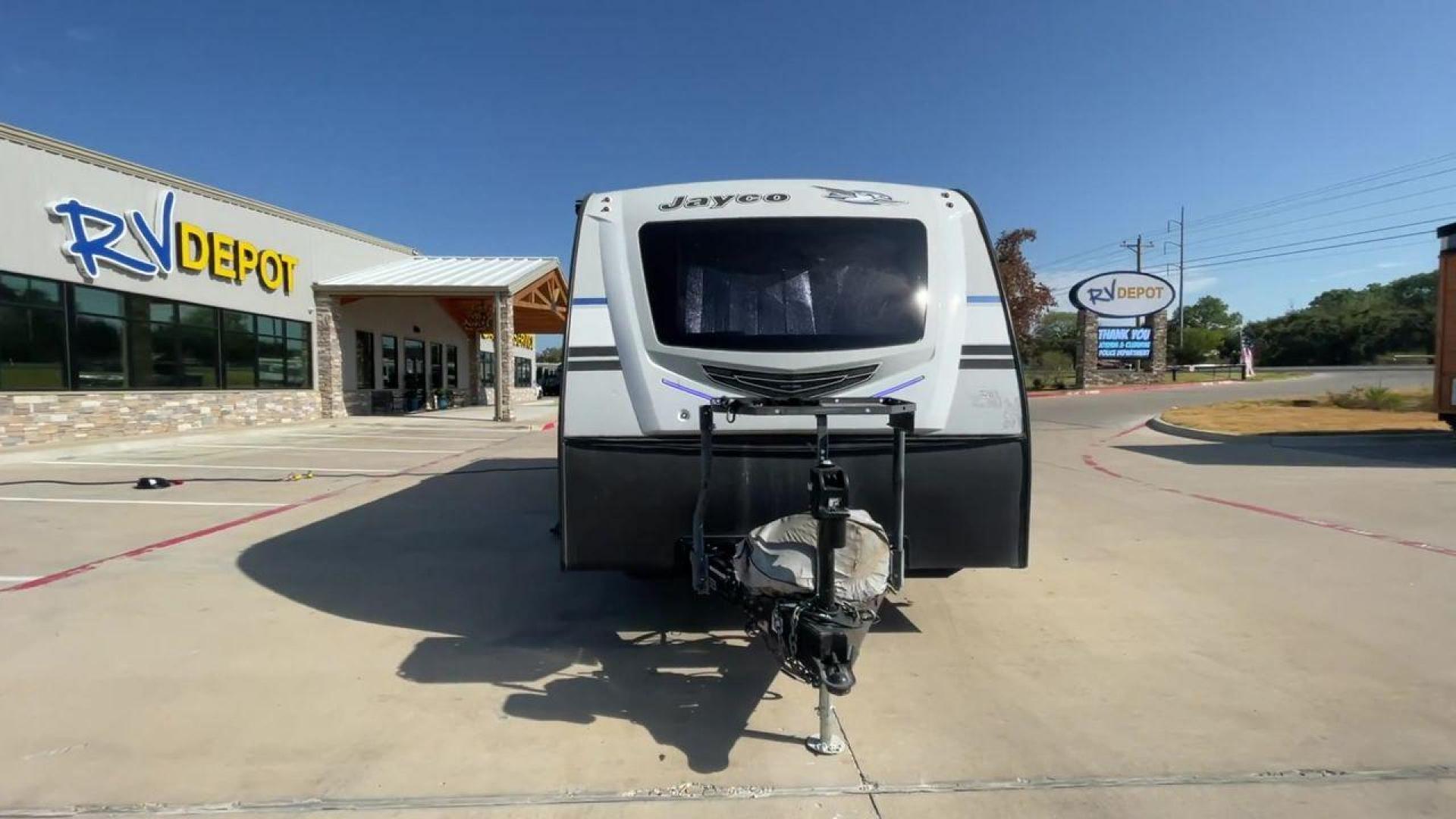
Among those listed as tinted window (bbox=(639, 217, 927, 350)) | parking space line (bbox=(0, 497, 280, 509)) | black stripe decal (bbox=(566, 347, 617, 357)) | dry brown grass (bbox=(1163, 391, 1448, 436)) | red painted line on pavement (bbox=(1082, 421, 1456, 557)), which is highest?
tinted window (bbox=(639, 217, 927, 350))

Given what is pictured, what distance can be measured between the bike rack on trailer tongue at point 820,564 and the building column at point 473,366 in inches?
1242

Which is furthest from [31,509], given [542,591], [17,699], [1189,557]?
[1189,557]

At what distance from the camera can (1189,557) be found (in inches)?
260

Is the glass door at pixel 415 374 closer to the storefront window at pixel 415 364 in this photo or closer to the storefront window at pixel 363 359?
the storefront window at pixel 415 364

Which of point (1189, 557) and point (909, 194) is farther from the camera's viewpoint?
point (1189, 557)

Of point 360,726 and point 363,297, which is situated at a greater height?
point 363,297

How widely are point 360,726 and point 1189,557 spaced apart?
20.4 feet

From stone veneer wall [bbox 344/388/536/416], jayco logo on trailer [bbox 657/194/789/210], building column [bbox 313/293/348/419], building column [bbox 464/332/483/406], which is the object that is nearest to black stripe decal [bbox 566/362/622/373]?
jayco logo on trailer [bbox 657/194/789/210]

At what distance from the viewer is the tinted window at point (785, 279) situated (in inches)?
153

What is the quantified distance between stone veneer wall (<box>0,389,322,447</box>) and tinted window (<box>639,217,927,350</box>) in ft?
52.3

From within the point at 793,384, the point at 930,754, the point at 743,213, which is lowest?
the point at 930,754

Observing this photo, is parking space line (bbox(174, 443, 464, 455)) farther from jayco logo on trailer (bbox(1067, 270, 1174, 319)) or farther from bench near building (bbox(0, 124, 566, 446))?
jayco logo on trailer (bbox(1067, 270, 1174, 319))

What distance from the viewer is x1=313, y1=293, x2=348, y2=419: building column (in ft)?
75.5

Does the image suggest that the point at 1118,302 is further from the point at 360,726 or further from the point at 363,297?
the point at 360,726
